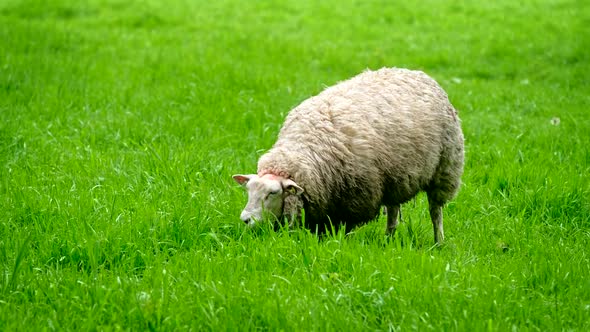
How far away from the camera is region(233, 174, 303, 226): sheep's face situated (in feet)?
16.3

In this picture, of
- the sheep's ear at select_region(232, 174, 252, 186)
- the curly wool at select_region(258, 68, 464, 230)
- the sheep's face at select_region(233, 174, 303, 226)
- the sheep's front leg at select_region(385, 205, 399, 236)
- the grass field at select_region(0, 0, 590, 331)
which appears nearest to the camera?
the grass field at select_region(0, 0, 590, 331)

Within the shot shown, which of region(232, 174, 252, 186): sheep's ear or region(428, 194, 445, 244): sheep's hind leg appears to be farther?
region(428, 194, 445, 244): sheep's hind leg

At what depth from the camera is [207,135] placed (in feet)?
26.4

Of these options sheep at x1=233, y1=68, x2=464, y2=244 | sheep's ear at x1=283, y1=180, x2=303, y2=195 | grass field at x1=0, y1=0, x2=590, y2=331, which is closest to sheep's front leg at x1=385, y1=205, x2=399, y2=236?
sheep at x1=233, y1=68, x2=464, y2=244

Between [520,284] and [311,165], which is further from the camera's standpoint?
[311,165]

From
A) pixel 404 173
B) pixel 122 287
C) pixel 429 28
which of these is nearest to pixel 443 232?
pixel 404 173

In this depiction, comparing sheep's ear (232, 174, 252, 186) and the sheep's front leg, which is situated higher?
sheep's ear (232, 174, 252, 186)

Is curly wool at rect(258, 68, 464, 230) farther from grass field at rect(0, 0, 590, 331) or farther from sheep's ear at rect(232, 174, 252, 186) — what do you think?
grass field at rect(0, 0, 590, 331)

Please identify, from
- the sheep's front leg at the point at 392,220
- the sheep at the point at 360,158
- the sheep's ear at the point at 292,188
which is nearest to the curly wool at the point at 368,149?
the sheep at the point at 360,158

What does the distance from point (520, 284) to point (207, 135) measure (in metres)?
4.13

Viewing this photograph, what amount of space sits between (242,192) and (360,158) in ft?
4.07

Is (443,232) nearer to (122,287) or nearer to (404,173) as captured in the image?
(404,173)

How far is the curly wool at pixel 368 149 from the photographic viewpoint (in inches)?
210

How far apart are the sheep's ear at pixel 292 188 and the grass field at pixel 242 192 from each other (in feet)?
0.88
